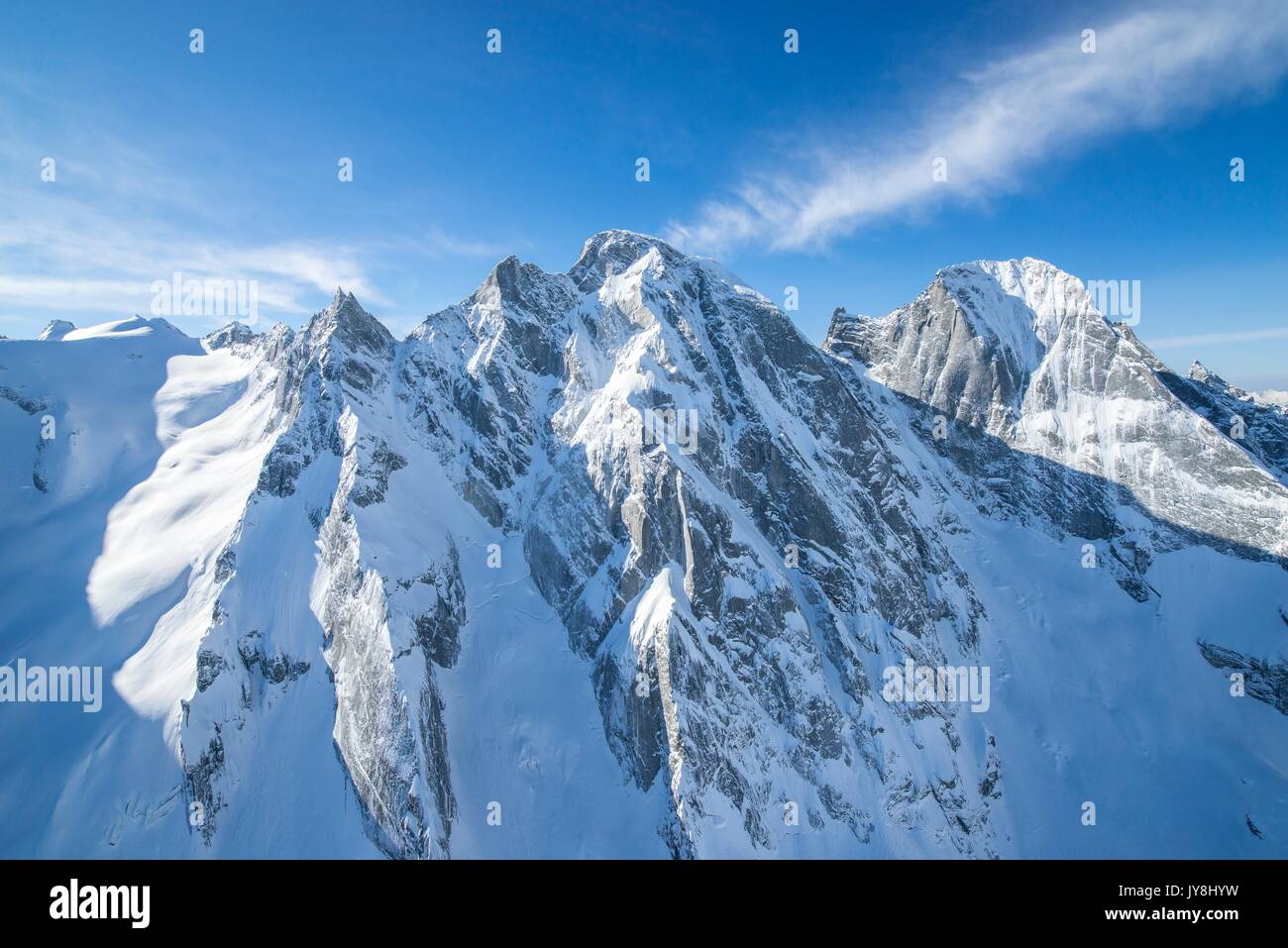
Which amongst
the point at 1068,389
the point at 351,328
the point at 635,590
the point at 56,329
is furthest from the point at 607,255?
the point at 56,329

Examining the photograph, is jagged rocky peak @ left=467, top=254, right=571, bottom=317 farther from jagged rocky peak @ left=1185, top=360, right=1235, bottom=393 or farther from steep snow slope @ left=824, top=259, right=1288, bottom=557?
jagged rocky peak @ left=1185, top=360, right=1235, bottom=393

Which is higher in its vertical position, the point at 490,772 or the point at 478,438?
the point at 478,438

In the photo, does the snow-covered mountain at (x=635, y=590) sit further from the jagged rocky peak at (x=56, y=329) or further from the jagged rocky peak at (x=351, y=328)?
the jagged rocky peak at (x=56, y=329)

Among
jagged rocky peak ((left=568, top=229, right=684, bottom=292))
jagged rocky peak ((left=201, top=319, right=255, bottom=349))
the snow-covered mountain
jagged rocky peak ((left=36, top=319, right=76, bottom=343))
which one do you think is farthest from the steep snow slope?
jagged rocky peak ((left=36, top=319, right=76, bottom=343))

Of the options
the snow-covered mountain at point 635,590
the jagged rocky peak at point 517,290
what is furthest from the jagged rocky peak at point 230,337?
the jagged rocky peak at point 517,290
